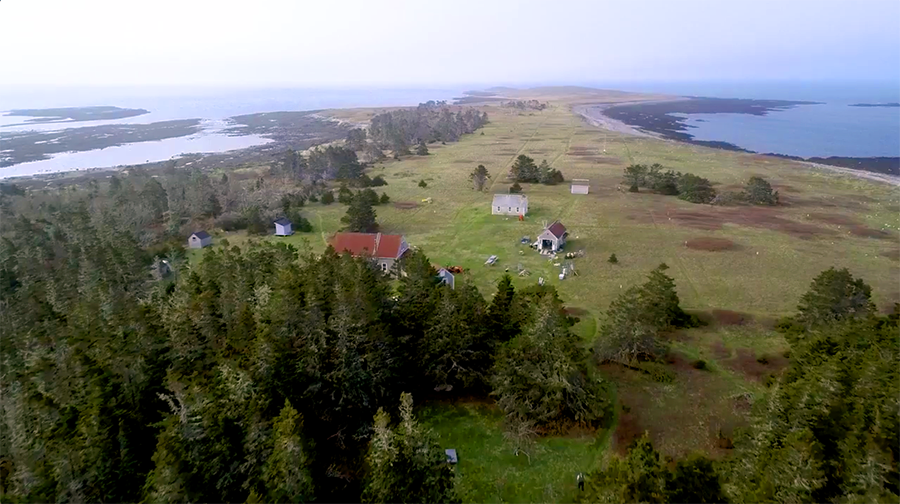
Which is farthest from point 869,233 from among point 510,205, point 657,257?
point 510,205

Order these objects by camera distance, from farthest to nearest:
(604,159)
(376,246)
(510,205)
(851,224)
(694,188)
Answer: (604,159), (694,188), (510,205), (851,224), (376,246)

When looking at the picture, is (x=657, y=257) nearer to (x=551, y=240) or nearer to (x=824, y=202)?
(x=551, y=240)

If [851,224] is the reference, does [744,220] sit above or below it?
above

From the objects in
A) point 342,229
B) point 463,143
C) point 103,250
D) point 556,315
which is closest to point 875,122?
point 463,143

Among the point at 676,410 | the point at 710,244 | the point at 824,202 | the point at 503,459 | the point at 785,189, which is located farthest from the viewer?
the point at 785,189

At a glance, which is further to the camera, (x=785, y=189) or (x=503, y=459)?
(x=785, y=189)

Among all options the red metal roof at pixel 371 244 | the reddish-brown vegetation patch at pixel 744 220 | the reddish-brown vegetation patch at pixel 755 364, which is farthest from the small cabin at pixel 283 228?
the reddish-brown vegetation patch at pixel 755 364

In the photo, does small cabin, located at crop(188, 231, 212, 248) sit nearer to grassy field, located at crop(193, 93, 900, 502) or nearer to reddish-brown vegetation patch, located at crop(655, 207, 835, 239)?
grassy field, located at crop(193, 93, 900, 502)

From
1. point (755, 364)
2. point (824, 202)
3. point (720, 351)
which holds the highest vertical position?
point (824, 202)
